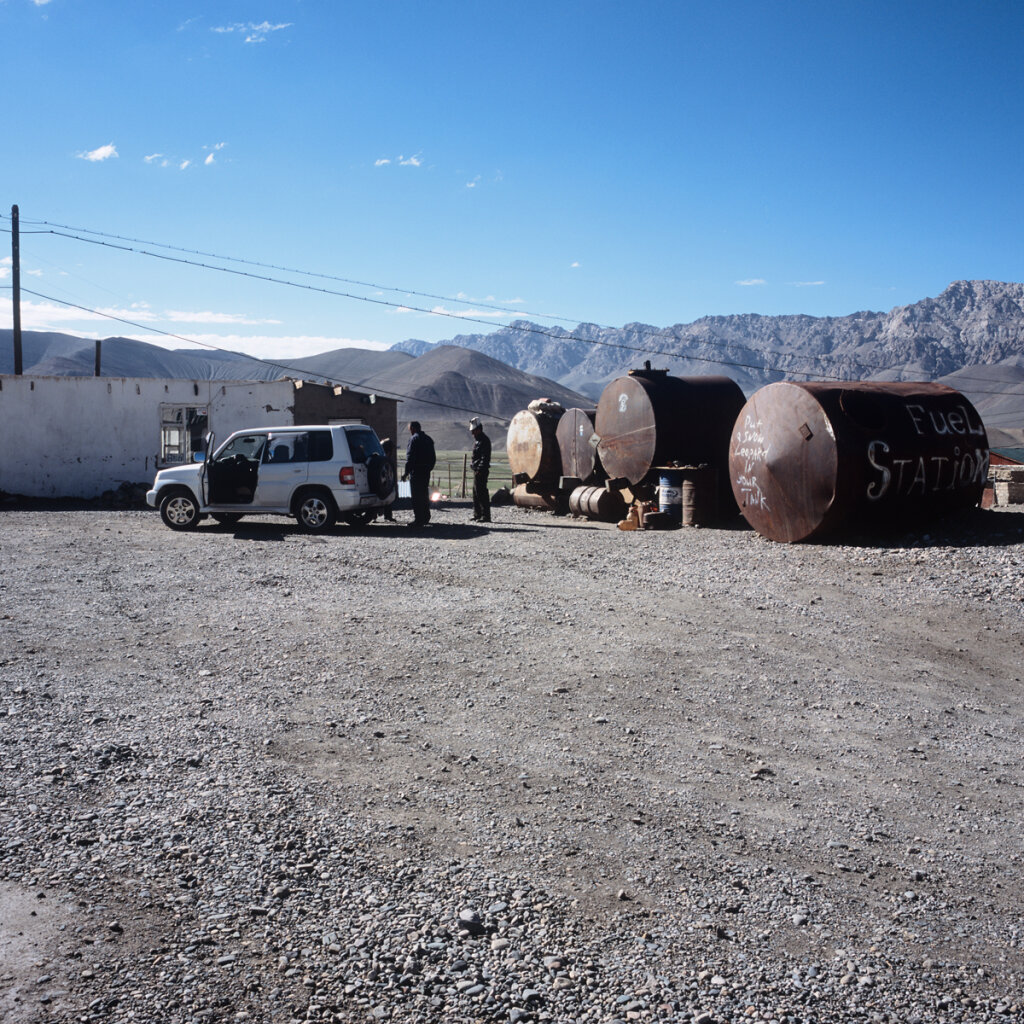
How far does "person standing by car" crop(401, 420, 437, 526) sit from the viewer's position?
53.4ft

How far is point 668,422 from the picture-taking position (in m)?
17.4

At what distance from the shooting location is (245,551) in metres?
13.2

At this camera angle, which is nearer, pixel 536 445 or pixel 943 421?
pixel 943 421

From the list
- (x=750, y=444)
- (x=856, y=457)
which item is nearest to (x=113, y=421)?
(x=750, y=444)

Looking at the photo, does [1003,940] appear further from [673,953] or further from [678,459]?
[678,459]

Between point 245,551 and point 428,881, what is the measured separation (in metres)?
10.3

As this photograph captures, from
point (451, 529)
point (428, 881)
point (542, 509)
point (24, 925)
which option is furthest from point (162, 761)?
point (542, 509)

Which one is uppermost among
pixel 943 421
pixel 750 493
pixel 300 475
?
pixel 943 421

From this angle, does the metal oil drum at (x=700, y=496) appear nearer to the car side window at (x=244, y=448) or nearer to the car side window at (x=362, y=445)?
the car side window at (x=362, y=445)

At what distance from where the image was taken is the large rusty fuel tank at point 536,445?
21.8m

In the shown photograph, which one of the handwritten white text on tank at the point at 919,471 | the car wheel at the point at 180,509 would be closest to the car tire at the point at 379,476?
the car wheel at the point at 180,509

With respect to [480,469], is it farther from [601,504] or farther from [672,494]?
[672,494]

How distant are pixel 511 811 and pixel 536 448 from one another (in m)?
17.8

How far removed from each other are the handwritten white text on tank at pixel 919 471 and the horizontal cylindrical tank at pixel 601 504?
23.0ft
